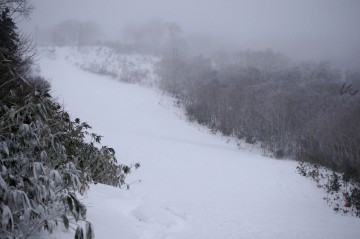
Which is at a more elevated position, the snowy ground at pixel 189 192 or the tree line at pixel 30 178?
the tree line at pixel 30 178

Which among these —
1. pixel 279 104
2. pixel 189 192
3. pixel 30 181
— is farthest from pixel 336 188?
pixel 279 104

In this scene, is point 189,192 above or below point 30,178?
below

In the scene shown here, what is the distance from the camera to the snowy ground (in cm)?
535

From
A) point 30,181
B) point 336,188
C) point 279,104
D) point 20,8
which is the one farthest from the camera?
point 279,104

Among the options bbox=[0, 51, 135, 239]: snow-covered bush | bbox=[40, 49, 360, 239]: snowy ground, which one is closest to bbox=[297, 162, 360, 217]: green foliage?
bbox=[40, 49, 360, 239]: snowy ground

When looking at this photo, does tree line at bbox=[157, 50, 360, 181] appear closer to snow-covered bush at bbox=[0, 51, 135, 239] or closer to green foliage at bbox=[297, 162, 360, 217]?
green foliage at bbox=[297, 162, 360, 217]

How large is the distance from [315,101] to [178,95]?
56.6 ft

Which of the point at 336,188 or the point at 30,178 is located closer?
the point at 30,178

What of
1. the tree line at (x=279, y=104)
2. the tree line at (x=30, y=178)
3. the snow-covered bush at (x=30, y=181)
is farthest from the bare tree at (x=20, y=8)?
the tree line at (x=279, y=104)

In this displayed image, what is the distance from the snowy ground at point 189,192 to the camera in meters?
5.35

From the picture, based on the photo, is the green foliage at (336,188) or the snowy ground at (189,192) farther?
the green foliage at (336,188)

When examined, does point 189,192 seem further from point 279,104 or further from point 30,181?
point 279,104

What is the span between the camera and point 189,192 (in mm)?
12016

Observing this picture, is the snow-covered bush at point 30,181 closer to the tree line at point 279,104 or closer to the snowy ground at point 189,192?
the snowy ground at point 189,192
